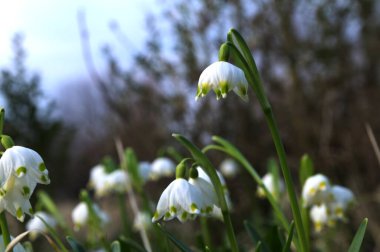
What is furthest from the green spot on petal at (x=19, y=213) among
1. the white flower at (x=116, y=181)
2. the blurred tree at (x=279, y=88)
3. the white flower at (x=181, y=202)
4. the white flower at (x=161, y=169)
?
the blurred tree at (x=279, y=88)

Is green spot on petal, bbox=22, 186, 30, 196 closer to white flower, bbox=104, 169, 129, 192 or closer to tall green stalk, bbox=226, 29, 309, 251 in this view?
tall green stalk, bbox=226, 29, 309, 251

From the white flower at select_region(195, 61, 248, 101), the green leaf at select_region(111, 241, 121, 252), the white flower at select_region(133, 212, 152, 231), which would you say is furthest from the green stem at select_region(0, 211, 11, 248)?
the white flower at select_region(133, 212, 152, 231)

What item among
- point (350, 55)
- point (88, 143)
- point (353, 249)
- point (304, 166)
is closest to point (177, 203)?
point (353, 249)

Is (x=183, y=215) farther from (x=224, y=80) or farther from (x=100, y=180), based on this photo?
(x=100, y=180)

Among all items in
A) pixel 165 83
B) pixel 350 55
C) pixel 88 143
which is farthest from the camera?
pixel 88 143

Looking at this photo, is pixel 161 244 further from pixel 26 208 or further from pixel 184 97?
pixel 184 97

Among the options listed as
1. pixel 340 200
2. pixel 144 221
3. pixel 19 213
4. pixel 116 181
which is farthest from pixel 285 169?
pixel 144 221
